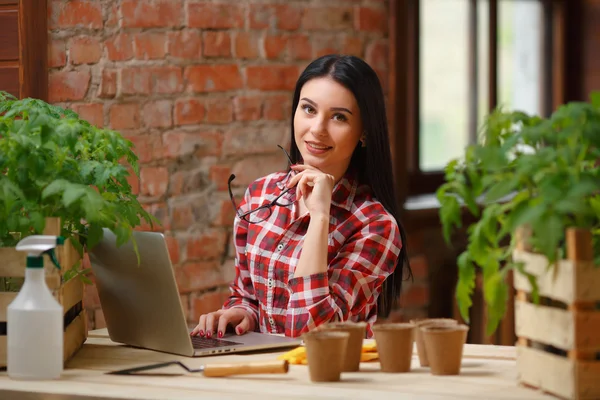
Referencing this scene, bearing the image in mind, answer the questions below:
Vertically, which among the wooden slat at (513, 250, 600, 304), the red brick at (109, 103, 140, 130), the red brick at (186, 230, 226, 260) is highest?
the red brick at (109, 103, 140, 130)

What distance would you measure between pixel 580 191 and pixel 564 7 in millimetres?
3331

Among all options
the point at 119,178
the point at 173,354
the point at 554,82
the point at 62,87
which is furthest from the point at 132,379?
the point at 554,82

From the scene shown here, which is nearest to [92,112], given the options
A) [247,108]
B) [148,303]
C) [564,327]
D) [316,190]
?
[247,108]

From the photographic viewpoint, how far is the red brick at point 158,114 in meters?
2.59

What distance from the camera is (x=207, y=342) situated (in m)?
1.74

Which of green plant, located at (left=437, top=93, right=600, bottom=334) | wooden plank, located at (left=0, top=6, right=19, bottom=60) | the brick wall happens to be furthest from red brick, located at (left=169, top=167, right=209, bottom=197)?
green plant, located at (left=437, top=93, right=600, bottom=334)

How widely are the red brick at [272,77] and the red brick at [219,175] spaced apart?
0.87 feet

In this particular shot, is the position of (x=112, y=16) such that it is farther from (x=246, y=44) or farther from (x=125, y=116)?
(x=246, y=44)

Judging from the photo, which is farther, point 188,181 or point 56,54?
point 188,181

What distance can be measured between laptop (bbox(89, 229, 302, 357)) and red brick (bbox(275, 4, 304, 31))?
1376mm

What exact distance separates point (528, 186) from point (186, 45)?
5.16ft

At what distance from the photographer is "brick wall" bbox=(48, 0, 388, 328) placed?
2.49 metres

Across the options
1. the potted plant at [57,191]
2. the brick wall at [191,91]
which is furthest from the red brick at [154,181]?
the potted plant at [57,191]

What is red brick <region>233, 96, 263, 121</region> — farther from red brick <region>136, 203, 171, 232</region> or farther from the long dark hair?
the long dark hair
